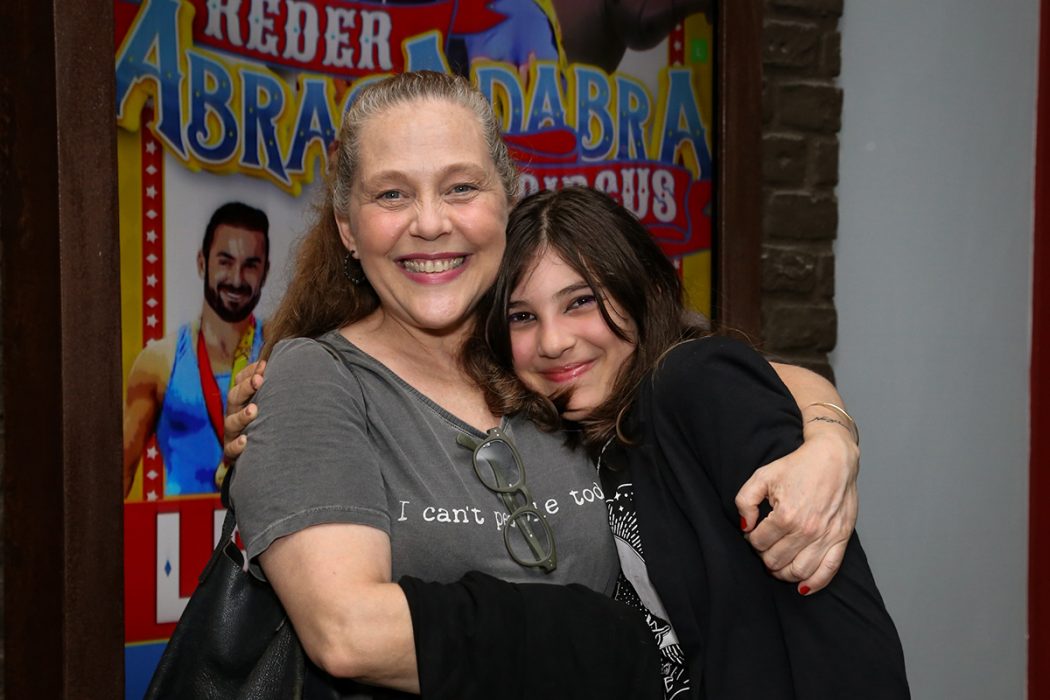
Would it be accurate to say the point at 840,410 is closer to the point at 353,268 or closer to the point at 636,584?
the point at 636,584

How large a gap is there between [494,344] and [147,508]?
53.2 inches

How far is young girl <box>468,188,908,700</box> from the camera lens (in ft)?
5.25

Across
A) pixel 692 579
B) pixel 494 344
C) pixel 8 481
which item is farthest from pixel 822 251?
pixel 8 481

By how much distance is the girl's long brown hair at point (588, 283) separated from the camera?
6.47 feet

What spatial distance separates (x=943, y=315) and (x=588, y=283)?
218cm

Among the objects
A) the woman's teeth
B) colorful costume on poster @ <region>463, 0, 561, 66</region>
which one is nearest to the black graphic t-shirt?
the woman's teeth

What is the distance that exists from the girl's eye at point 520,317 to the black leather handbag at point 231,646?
69cm

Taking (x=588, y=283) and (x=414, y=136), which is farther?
(x=588, y=283)

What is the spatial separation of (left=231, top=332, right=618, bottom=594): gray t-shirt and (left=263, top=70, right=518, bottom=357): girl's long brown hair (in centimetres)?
10

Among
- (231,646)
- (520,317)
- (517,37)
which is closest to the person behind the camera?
(231,646)

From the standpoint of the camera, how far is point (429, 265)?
1.89 metres

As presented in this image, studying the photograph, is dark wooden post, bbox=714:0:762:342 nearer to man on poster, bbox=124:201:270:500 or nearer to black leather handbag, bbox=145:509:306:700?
man on poster, bbox=124:201:270:500

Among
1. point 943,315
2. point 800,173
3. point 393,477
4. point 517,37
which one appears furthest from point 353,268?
point 943,315

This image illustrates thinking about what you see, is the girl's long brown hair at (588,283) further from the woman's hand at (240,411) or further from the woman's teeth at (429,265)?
the woman's hand at (240,411)
